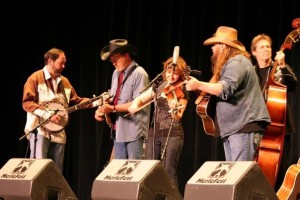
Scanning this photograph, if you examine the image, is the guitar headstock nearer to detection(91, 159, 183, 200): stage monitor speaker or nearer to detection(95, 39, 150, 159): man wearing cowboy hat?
detection(95, 39, 150, 159): man wearing cowboy hat

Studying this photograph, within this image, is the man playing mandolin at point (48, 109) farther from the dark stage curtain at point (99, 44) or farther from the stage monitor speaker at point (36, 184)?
the stage monitor speaker at point (36, 184)

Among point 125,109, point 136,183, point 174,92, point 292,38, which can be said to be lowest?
point 136,183

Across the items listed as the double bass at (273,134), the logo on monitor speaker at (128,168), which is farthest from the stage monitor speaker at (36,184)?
the double bass at (273,134)

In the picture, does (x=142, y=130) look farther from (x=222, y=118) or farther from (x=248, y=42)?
(x=248, y=42)

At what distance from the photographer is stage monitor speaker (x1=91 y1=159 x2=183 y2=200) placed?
4.11 m

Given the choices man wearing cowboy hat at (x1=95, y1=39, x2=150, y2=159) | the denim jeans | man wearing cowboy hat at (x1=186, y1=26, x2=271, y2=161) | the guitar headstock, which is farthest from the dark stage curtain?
man wearing cowboy hat at (x1=186, y1=26, x2=271, y2=161)

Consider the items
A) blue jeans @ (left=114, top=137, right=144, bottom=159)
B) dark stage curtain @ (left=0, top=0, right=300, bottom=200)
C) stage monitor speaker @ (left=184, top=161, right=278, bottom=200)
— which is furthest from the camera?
dark stage curtain @ (left=0, top=0, right=300, bottom=200)

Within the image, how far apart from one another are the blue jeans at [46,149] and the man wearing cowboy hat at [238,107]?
218 centimetres

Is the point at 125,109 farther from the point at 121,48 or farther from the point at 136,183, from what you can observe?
the point at 136,183

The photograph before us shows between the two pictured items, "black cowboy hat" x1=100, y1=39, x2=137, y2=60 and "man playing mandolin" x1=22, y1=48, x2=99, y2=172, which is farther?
"man playing mandolin" x1=22, y1=48, x2=99, y2=172

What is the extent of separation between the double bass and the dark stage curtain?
5.16 ft

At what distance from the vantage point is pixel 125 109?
18.7 ft

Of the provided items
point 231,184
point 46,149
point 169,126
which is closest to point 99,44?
point 46,149

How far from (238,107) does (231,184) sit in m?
1.07
